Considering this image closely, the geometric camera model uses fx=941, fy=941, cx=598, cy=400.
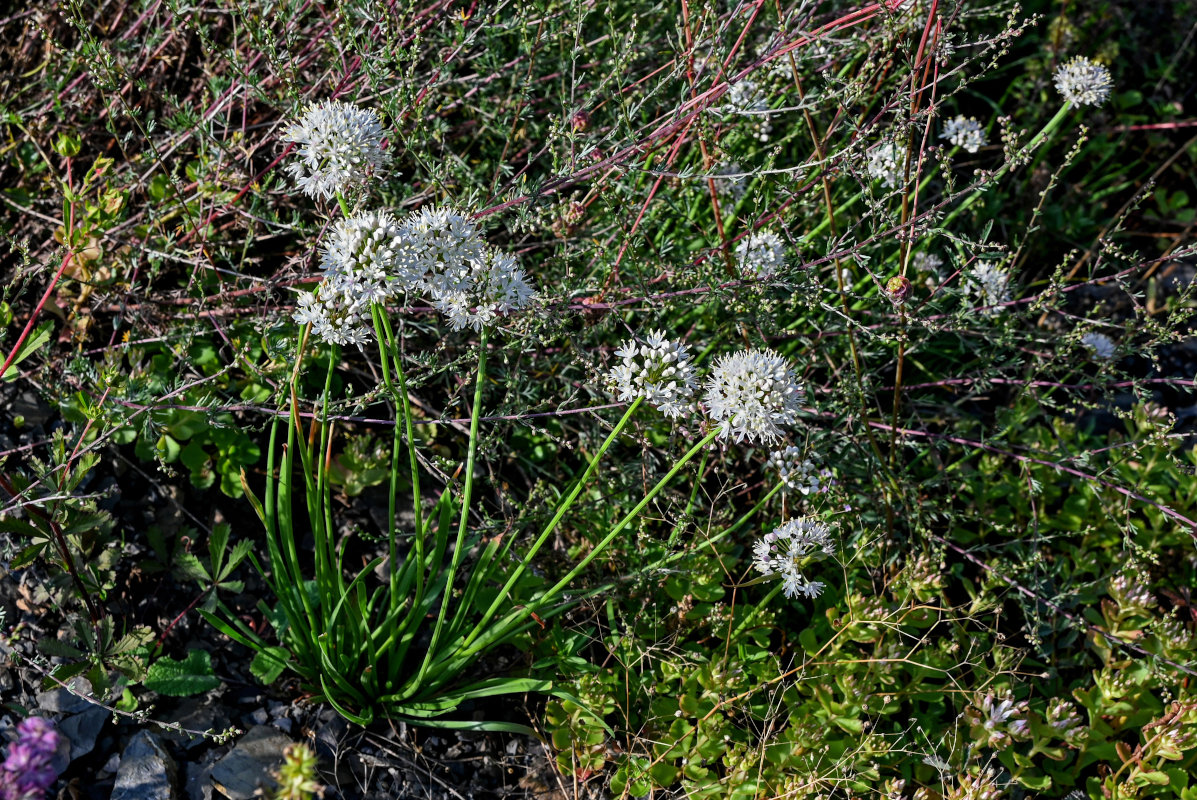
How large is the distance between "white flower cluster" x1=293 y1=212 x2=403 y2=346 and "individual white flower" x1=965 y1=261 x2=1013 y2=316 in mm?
1646

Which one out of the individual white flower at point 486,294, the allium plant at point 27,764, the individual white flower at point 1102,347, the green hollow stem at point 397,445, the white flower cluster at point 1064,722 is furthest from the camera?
the individual white flower at point 1102,347

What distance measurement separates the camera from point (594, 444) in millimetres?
2719

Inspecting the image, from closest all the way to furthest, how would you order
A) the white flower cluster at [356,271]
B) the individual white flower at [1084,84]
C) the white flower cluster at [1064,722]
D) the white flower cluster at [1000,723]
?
the white flower cluster at [356,271] → the white flower cluster at [1000,723] → the white flower cluster at [1064,722] → the individual white flower at [1084,84]

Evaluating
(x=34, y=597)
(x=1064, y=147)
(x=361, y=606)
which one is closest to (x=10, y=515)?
(x=34, y=597)

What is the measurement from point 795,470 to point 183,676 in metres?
1.53

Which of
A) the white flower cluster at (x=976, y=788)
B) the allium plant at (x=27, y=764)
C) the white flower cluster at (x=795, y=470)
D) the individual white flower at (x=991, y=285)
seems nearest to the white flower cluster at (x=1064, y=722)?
the white flower cluster at (x=976, y=788)

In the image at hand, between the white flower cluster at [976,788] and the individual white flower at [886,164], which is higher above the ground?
the individual white flower at [886,164]

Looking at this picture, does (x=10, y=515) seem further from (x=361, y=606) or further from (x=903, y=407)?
(x=903, y=407)

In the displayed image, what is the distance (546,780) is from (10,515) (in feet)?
4.83

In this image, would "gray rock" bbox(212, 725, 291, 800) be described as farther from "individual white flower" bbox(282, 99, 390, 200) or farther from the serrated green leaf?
"individual white flower" bbox(282, 99, 390, 200)

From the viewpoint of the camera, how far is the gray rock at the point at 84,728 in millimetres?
2094

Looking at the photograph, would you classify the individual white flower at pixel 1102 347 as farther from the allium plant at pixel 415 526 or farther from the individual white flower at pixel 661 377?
the individual white flower at pixel 661 377

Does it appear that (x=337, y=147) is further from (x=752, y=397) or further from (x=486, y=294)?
(x=752, y=397)

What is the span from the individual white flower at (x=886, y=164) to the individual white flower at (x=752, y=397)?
3.42 ft
